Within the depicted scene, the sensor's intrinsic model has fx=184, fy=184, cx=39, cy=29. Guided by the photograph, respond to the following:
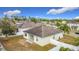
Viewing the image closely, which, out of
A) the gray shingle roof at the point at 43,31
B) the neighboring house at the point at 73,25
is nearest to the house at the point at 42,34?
the gray shingle roof at the point at 43,31

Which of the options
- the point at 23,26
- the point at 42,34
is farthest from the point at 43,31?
the point at 23,26

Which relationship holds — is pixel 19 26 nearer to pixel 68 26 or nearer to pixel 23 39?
pixel 23 39

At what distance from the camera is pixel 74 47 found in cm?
164

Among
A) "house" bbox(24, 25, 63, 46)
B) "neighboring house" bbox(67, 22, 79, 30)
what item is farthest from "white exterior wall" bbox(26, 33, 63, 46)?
"neighboring house" bbox(67, 22, 79, 30)

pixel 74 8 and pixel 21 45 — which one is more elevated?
pixel 74 8

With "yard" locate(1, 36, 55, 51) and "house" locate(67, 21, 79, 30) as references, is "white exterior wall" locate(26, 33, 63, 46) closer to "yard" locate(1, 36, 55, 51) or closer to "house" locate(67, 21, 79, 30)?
"yard" locate(1, 36, 55, 51)

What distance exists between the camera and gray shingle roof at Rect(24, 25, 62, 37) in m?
1.64

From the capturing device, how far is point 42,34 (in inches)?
64.4

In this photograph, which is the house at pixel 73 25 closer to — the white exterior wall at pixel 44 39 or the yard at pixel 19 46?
the white exterior wall at pixel 44 39

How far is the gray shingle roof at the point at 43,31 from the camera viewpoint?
1.64 metres

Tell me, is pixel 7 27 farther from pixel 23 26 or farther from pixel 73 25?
pixel 73 25
